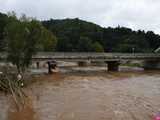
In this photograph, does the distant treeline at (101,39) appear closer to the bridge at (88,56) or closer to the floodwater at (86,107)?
the bridge at (88,56)

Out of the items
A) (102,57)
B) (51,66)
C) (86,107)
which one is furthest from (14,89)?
(102,57)

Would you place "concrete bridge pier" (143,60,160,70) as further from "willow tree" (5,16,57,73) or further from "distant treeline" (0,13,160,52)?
"willow tree" (5,16,57,73)

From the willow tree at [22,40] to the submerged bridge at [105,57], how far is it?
9.26 m

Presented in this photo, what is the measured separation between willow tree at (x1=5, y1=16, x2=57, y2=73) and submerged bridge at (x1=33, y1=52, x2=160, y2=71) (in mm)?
9262

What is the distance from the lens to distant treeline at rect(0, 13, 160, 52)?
5003 inches

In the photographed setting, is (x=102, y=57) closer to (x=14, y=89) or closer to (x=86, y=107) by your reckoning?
(x=14, y=89)

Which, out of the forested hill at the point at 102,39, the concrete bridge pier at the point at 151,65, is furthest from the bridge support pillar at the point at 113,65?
the forested hill at the point at 102,39

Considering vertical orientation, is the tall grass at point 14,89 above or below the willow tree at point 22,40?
below

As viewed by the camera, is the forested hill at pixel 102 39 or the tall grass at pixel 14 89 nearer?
the tall grass at pixel 14 89

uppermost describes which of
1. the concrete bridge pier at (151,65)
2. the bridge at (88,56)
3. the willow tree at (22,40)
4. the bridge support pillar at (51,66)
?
the willow tree at (22,40)

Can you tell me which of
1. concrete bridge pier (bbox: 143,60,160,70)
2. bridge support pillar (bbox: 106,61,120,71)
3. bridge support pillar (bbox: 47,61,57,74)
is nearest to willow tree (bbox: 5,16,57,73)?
bridge support pillar (bbox: 47,61,57,74)

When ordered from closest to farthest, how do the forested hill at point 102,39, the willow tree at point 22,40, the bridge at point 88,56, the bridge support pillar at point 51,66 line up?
the willow tree at point 22,40, the bridge at point 88,56, the bridge support pillar at point 51,66, the forested hill at point 102,39

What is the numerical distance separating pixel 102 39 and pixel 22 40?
103 metres

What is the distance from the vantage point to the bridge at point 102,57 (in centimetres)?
6476
